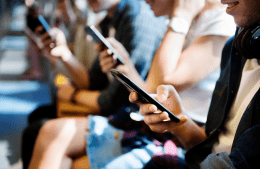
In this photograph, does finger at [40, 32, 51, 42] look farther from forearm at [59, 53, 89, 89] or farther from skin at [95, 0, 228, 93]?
skin at [95, 0, 228, 93]

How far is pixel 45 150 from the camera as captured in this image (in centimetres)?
76

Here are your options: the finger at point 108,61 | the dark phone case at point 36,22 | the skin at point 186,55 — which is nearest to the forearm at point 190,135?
the skin at point 186,55

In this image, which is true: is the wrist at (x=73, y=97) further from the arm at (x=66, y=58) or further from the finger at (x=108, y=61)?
the finger at (x=108, y=61)

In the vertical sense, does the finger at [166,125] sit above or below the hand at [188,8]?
below

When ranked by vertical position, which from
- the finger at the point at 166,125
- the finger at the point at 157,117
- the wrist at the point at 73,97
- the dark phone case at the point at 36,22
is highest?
the dark phone case at the point at 36,22

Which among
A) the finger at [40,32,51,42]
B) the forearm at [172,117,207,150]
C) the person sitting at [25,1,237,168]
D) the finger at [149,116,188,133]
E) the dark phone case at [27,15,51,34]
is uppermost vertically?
the dark phone case at [27,15,51,34]

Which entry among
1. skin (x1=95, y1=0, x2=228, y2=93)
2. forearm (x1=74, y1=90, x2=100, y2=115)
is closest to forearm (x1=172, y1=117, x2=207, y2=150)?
skin (x1=95, y1=0, x2=228, y2=93)

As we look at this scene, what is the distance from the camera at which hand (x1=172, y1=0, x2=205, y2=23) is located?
60cm

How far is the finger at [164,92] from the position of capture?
0.52 metres

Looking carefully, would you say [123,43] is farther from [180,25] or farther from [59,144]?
[59,144]

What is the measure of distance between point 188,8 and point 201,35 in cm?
8

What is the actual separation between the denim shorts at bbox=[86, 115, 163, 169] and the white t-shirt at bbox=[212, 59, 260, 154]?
0.17 m

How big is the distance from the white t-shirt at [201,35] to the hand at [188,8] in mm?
21

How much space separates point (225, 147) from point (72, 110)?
2.45ft
